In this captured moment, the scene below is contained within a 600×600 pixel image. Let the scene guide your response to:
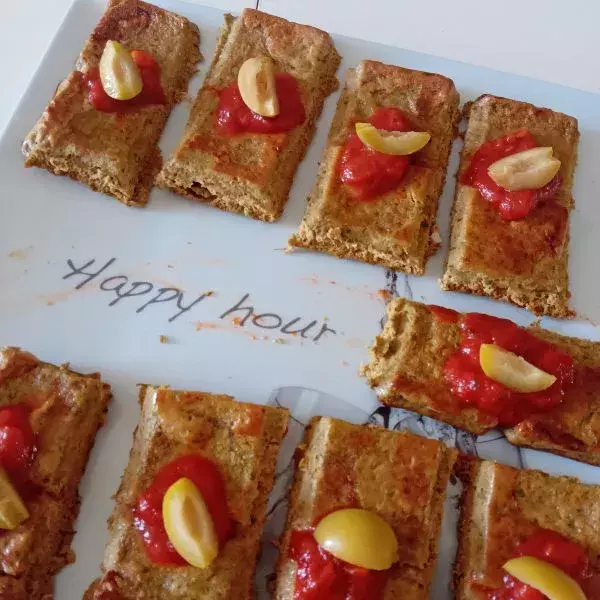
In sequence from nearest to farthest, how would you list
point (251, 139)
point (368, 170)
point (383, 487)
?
point (383, 487), point (368, 170), point (251, 139)

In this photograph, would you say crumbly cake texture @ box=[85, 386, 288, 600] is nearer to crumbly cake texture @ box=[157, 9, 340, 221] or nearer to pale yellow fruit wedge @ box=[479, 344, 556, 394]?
pale yellow fruit wedge @ box=[479, 344, 556, 394]

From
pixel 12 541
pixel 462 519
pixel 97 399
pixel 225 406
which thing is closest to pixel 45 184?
pixel 97 399

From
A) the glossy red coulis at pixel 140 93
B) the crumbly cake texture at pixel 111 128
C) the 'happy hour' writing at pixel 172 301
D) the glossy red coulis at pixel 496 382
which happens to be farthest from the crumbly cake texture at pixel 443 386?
the glossy red coulis at pixel 140 93

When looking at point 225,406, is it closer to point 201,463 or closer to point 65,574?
point 201,463

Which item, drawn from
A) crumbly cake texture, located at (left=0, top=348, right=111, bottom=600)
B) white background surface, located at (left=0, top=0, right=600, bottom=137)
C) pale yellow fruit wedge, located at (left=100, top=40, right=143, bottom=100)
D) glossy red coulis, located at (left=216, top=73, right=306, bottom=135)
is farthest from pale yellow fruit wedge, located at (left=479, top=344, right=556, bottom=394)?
pale yellow fruit wedge, located at (left=100, top=40, right=143, bottom=100)

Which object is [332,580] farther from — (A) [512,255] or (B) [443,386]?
(A) [512,255]

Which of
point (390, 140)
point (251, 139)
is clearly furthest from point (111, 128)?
point (390, 140)
